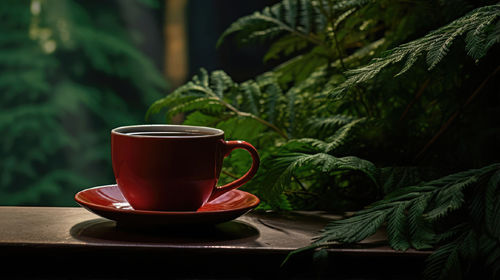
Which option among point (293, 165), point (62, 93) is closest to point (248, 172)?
point (293, 165)

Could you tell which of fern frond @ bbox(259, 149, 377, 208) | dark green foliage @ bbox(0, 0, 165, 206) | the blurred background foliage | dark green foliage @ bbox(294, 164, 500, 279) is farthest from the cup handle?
dark green foliage @ bbox(0, 0, 165, 206)

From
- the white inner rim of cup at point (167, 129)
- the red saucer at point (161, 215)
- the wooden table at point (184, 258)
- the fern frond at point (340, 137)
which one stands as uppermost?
the white inner rim of cup at point (167, 129)

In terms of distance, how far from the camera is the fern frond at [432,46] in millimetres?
565

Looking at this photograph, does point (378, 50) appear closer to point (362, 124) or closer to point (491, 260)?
point (362, 124)

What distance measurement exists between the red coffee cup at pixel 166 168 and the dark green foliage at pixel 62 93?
3346 millimetres

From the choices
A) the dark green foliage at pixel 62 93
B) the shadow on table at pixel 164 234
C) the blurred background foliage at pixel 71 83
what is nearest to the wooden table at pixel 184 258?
the shadow on table at pixel 164 234

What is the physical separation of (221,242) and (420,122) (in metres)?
0.53

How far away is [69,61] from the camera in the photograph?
4207 millimetres

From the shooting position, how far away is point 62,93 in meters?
4.07

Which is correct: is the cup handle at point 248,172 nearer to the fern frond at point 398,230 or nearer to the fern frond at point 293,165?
the fern frond at point 293,165

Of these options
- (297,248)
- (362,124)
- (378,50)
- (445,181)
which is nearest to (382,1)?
(378,50)

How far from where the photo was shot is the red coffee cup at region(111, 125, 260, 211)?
0.61 metres

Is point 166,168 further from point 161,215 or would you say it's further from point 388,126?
point 388,126

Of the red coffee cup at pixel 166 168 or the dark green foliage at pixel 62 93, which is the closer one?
the red coffee cup at pixel 166 168
